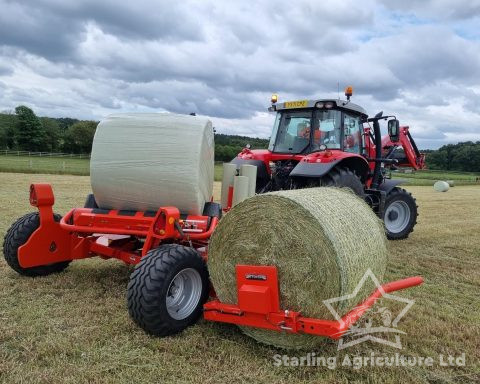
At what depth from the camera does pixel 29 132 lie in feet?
204

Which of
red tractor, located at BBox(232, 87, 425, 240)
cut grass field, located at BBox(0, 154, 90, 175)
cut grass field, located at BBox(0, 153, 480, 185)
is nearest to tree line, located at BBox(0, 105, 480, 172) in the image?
cut grass field, located at BBox(0, 153, 480, 185)

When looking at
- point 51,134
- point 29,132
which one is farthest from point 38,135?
point 51,134

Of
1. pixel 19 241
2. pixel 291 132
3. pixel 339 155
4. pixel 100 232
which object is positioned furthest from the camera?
pixel 291 132

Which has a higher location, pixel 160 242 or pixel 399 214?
pixel 160 242

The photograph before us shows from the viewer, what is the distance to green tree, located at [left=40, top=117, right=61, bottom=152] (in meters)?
61.4

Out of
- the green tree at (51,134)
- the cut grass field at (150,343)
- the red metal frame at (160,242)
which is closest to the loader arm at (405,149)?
the cut grass field at (150,343)

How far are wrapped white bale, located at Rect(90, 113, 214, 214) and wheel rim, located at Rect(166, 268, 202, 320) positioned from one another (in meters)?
0.70

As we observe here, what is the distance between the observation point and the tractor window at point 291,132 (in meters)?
7.29

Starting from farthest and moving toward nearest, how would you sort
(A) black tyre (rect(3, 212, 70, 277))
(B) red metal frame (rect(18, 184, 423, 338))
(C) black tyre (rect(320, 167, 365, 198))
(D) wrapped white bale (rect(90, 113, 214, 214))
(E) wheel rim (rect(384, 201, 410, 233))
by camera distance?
(E) wheel rim (rect(384, 201, 410, 233)) → (C) black tyre (rect(320, 167, 365, 198)) → (A) black tyre (rect(3, 212, 70, 277)) → (D) wrapped white bale (rect(90, 113, 214, 214)) → (B) red metal frame (rect(18, 184, 423, 338))

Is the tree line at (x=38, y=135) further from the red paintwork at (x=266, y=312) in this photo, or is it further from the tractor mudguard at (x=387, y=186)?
the red paintwork at (x=266, y=312)

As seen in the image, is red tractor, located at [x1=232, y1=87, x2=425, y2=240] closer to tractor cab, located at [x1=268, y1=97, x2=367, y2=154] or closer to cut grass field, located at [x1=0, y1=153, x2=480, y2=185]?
tractor cab, located at [x1=268, y1=97, x2=367, y2=154]

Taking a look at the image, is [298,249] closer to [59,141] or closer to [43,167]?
[43,167]

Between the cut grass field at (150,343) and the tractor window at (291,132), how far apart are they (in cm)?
290

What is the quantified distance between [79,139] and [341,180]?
186 feet
